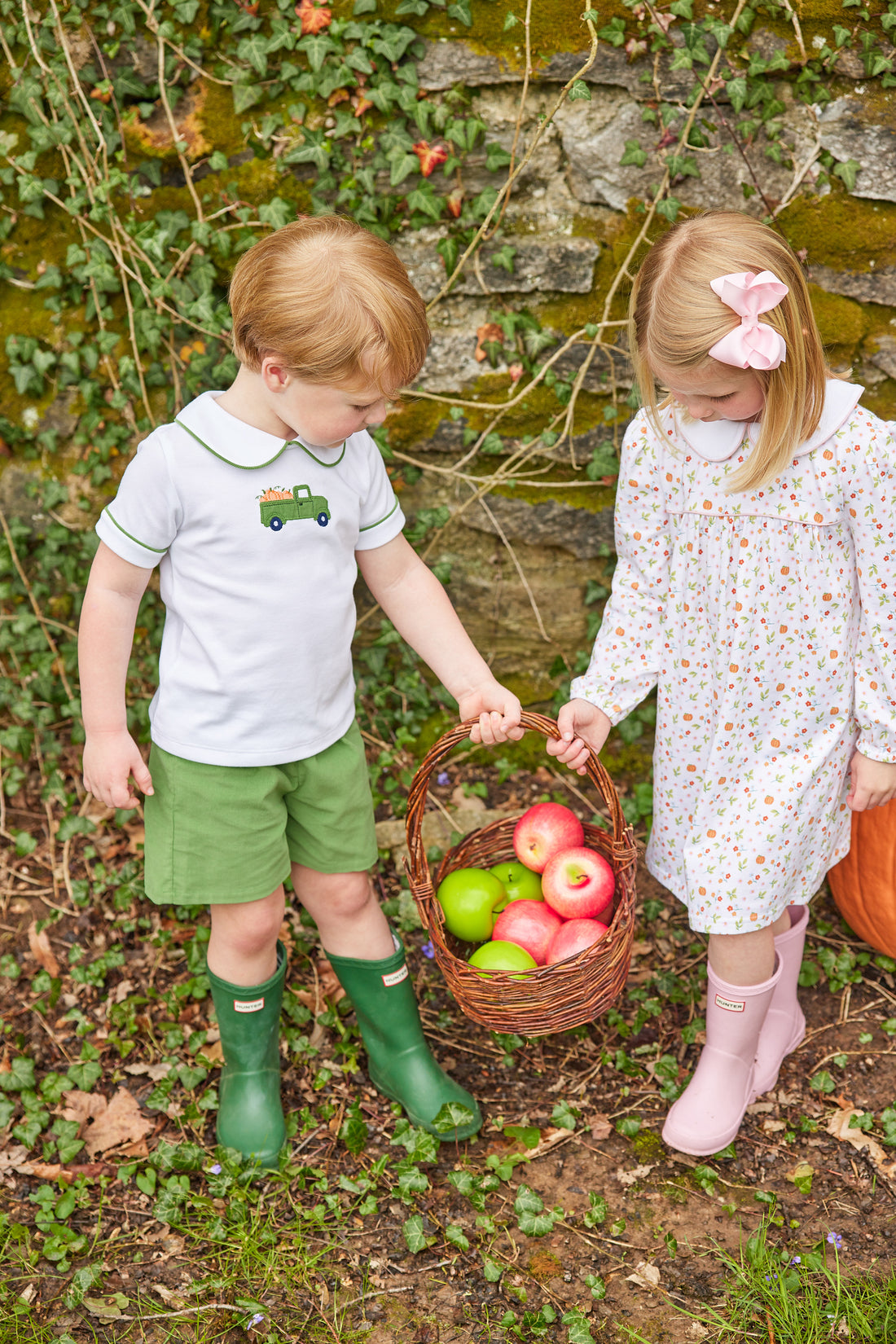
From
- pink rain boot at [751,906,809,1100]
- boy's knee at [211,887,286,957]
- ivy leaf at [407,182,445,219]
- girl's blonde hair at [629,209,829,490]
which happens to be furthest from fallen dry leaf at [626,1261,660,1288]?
ivy leaf at [407,182,445,219]

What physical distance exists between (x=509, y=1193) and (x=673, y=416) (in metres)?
1.69

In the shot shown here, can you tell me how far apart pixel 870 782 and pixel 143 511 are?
1.54 m

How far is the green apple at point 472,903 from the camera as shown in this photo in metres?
2.54

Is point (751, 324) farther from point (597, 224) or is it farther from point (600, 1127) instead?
point (600, 1127)

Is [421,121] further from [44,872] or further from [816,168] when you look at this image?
[44,872]

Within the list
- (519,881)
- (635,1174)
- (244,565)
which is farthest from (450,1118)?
(244,565)

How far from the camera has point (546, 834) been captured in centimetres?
262

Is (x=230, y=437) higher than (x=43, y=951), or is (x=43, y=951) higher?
(x=230, y=437)

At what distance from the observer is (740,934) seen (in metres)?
2.29

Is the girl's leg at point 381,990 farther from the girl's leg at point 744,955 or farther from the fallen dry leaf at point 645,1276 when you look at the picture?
the girl's leg at point 744,955

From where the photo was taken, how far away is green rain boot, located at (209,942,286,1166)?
2.41m

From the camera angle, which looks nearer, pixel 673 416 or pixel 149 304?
pixel 673 416

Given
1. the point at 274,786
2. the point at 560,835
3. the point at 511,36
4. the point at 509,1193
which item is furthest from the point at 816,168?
the point at 509,1193

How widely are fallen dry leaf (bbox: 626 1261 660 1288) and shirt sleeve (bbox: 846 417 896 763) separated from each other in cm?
113
